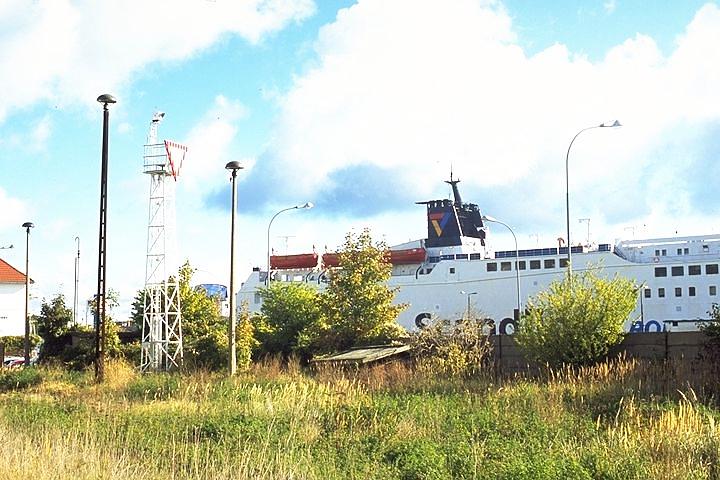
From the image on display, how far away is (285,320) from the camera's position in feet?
110

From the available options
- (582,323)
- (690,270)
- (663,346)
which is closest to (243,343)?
(582,323)

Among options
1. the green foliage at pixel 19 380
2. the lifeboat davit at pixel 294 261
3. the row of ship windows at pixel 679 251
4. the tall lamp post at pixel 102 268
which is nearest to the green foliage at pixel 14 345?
the lifeboat davit at pixel 294 261

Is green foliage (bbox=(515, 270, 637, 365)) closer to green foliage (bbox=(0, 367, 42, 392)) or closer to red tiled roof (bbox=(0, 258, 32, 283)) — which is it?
green foliage (bbox=(0, 367, 42, 392))

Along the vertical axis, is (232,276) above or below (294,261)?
below

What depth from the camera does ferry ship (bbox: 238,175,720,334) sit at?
180 ft

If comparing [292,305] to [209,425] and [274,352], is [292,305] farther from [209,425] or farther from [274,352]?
[209,425]

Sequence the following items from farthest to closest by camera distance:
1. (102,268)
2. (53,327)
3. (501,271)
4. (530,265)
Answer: (501,271), (530,265), (53,327), (102,268)

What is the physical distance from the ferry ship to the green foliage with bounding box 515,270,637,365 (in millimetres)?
30128

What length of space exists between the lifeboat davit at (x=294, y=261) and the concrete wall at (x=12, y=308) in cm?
1973

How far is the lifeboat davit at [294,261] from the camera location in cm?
6875

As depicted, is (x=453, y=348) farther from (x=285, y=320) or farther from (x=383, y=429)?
(x=285, y=320)

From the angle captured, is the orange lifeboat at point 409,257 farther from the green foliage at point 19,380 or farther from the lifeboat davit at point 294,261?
the green foliage at point 19,380

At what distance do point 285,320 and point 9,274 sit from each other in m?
43.4

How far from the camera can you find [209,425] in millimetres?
13422
